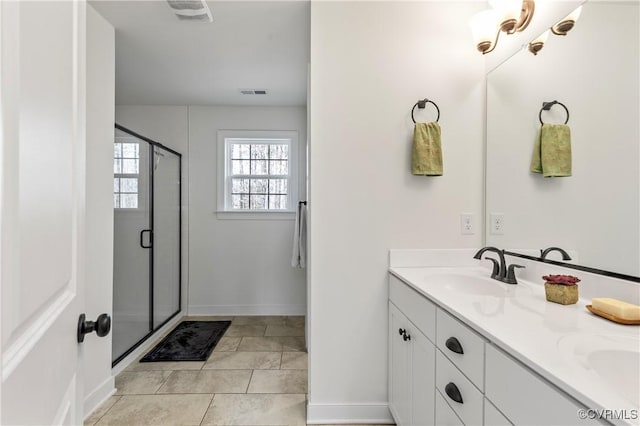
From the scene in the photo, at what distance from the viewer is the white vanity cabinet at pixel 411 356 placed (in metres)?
1.28

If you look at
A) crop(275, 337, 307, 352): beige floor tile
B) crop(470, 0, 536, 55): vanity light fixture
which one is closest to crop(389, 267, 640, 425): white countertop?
crop(470, 0, 536, 55): vanity light fixture

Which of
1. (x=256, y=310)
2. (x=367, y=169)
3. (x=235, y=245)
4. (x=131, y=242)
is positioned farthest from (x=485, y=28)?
(x=256, y=310)

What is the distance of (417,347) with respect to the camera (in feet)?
4.63

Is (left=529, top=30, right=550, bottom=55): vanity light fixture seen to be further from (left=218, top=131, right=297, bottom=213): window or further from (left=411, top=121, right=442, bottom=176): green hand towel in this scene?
(left=218, top=131, right=297, bottom=213): window

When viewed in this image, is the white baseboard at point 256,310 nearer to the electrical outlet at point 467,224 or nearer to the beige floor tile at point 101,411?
the beige floor tile at point 101,411

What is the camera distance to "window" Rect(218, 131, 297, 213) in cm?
378

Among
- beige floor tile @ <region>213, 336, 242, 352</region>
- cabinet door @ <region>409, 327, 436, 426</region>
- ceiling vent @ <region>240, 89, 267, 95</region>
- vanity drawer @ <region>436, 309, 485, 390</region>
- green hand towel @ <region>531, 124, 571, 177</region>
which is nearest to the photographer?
vanity drawer @ <region>436, 309, 485, 390</region>

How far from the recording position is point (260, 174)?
151 inches

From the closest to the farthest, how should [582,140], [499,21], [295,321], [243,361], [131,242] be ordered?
[582,140], [499,21], [243,361], [131,242], [295,321]

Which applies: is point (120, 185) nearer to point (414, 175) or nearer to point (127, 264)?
point (127, 264)

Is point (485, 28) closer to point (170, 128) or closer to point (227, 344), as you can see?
point (227, 344)

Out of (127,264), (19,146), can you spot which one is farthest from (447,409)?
(127,264)

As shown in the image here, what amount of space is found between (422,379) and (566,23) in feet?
5.49

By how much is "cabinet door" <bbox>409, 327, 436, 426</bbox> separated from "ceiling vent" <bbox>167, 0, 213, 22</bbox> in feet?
7.06
